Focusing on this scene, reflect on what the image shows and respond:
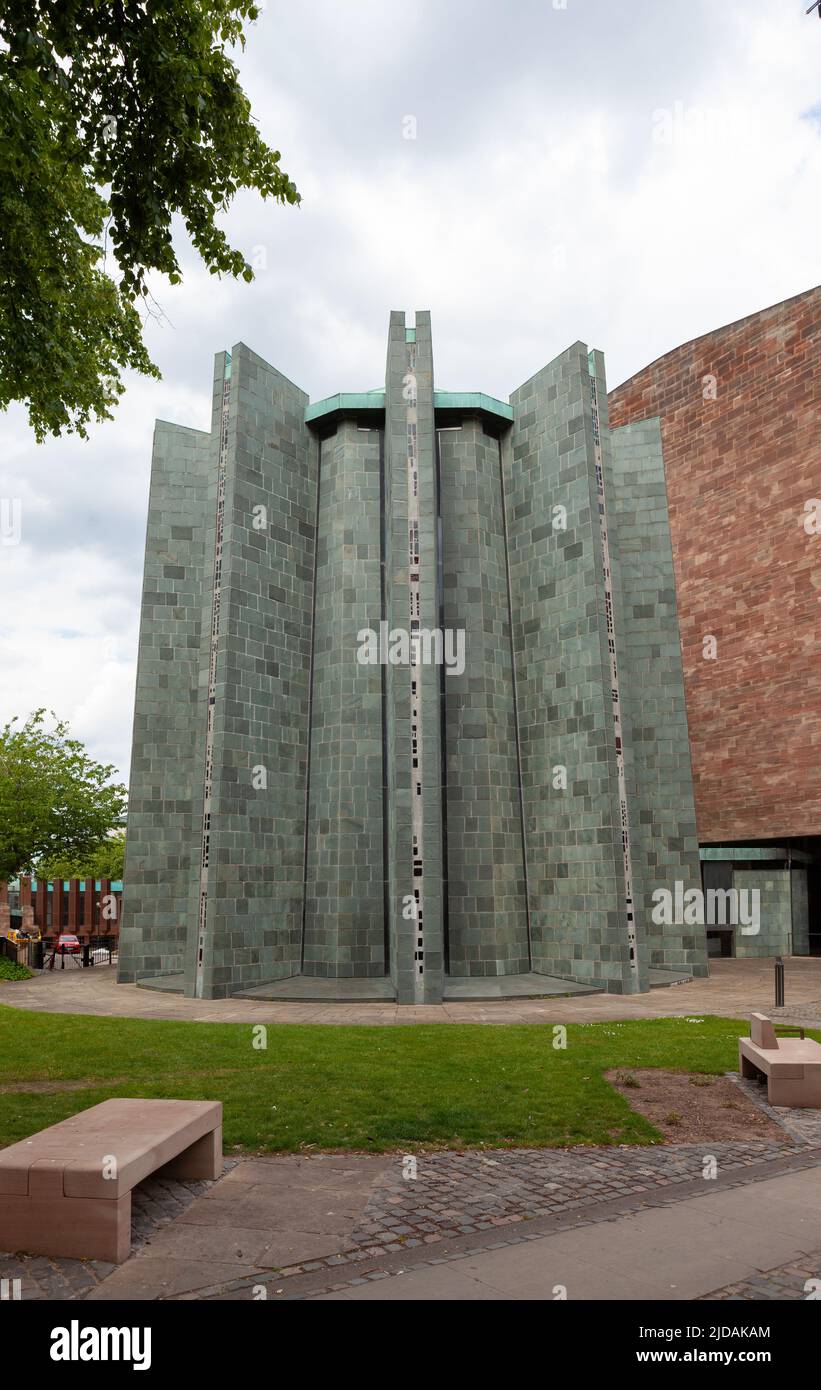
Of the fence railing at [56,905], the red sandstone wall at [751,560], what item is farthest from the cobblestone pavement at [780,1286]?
the fence railing at [56,905]

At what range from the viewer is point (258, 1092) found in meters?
10.6

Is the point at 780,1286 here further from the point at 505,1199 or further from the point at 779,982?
the point at 779,982

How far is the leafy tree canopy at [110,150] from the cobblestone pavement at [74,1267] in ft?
30.0

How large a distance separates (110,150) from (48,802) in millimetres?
27748

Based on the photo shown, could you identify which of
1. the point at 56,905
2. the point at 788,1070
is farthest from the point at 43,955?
the point at 788,1070

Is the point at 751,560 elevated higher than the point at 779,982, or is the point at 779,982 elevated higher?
the point at 751,560

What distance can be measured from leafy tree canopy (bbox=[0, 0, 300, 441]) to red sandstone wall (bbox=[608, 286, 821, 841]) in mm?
29569

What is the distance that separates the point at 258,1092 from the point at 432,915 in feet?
34.3

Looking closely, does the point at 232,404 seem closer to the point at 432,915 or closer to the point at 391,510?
the point at 391,510

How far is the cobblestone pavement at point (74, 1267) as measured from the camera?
5.23 meters

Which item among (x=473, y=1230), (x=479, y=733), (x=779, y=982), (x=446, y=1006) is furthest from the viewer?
(x=479, y=733)

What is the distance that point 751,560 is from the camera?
36500 millimetres

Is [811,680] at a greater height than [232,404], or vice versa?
[232,404]
